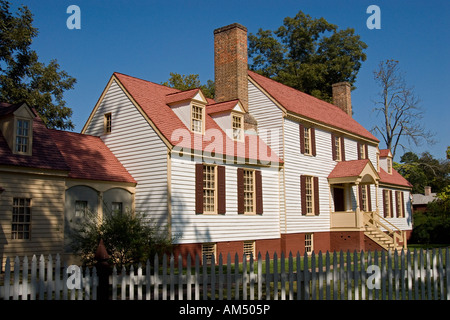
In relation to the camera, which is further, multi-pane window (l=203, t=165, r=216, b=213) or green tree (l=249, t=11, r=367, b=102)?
green tree (l=249, t=11, r=367, b=102)

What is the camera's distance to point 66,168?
56.3 feet

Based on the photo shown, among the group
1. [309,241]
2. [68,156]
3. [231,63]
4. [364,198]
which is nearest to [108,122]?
[68,156]

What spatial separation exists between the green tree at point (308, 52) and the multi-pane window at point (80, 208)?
30133 millimetres

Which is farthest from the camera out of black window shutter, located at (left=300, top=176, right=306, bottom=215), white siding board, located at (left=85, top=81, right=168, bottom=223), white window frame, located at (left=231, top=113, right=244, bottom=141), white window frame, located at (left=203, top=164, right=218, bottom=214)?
black window shutter, located at (left=300, top=176, right=306, bottom=215)

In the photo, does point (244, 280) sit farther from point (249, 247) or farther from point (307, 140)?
point (307, 140)

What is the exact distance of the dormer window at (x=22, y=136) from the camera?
16531 millimetres

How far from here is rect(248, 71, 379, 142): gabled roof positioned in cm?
2541

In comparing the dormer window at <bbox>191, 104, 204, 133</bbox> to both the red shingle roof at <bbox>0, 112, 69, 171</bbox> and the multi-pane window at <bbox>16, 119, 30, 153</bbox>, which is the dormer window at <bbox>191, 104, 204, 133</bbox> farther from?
the multi-pane window at <bbox>16, 119, 30, 153</bbox>

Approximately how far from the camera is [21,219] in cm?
1612

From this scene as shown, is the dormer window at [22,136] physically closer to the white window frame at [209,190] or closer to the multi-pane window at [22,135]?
the multi-pane window at [22,135]

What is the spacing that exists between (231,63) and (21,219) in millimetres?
13000

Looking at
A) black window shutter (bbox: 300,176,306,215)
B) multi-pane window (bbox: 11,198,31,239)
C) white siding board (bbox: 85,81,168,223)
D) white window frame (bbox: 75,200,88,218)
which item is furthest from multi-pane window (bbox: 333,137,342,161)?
multi-pane window (bbox: 11,198,31,239)

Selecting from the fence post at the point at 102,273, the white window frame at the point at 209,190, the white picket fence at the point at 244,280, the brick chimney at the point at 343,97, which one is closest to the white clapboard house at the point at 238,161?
the white window frame at the point at 209,190

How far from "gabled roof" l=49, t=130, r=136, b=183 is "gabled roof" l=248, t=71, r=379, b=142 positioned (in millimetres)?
8855
